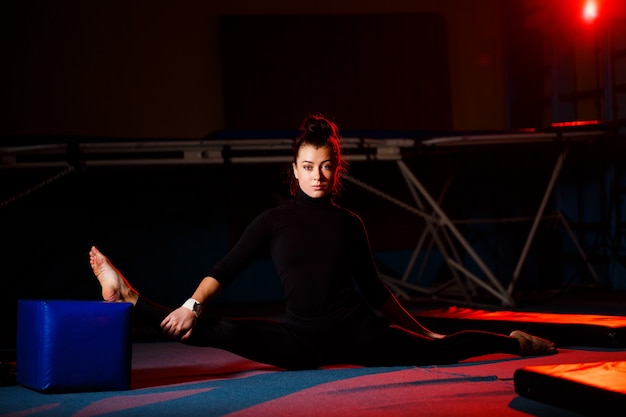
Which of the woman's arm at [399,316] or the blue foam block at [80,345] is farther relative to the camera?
the woman's arm at [399,316]

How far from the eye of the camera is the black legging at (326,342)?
A: 9.75 ft

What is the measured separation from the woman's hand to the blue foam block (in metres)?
0.15

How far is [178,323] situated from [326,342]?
0.56 meters

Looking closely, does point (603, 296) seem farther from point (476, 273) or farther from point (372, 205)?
point (372, 205)

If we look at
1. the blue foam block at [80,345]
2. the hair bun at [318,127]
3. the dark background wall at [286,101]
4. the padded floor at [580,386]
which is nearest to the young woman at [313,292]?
the hair bun at [318,127]

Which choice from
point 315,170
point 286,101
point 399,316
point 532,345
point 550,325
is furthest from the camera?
point 286,101

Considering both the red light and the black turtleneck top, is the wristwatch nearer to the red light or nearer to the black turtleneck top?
the black turtleneck top

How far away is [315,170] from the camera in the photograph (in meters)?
3.11

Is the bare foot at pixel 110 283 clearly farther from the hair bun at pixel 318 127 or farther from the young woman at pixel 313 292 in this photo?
the hair bun at pixel 318 127

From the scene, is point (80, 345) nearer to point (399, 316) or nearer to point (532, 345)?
point (399, 316)

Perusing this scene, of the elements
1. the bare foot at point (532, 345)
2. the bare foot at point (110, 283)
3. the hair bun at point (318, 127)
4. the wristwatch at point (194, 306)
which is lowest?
the bare foot at point (532, 345)

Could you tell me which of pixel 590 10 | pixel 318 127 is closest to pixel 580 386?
pixel 318 127

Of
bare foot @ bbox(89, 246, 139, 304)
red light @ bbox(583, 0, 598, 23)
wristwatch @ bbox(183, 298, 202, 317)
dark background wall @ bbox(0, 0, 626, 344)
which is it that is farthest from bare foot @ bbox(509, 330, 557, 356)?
red light @ bbox(583, 0, 598, 23)

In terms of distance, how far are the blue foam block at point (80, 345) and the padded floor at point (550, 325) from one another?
5.64 feet
